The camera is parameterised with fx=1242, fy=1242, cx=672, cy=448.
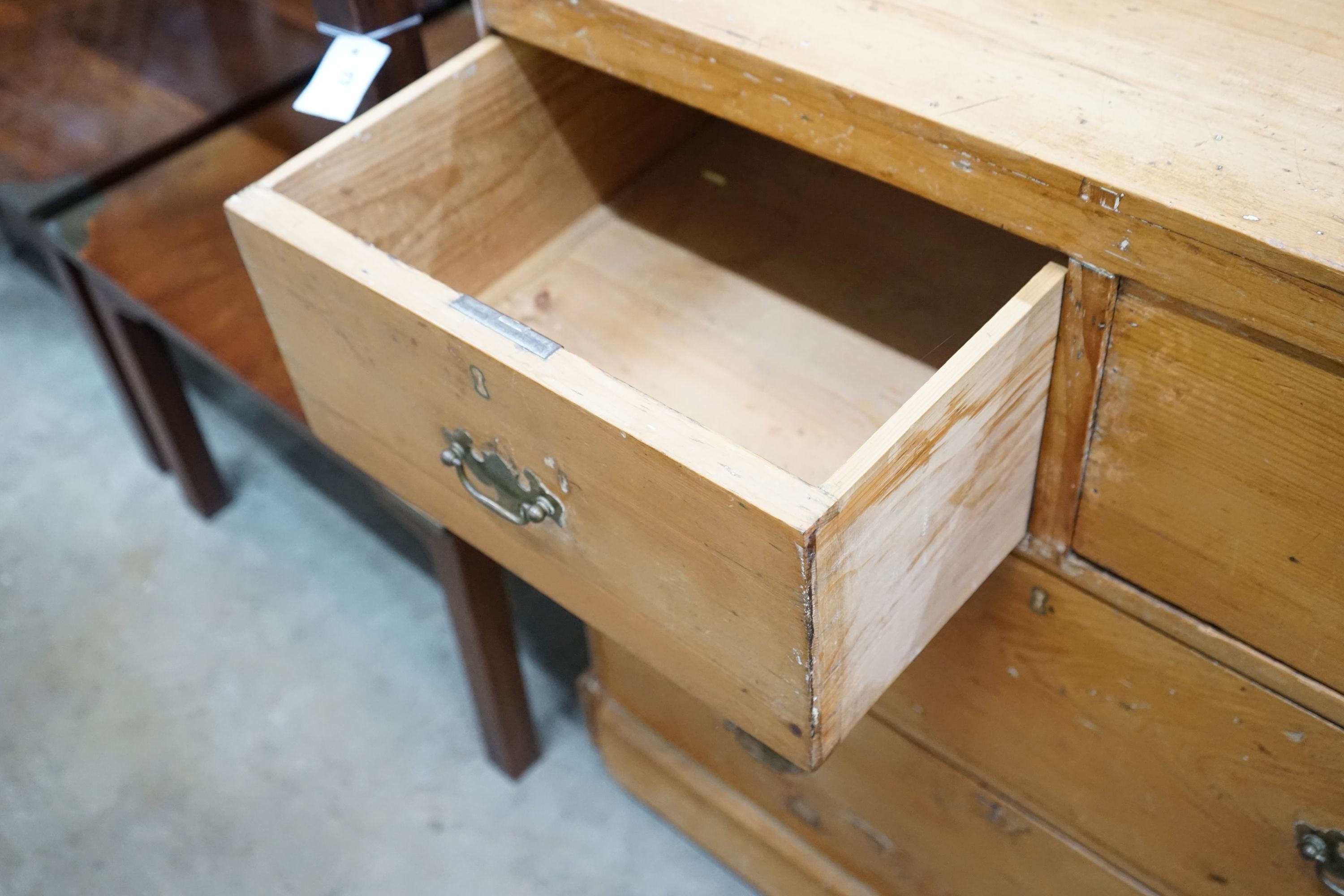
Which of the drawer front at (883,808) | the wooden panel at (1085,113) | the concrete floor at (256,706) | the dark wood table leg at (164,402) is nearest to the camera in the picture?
the wooden panel at (1085,113)

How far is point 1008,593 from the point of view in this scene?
0.73 metres

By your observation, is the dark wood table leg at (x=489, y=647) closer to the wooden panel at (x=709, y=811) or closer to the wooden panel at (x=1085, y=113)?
the wooden panel at (x=709, y=811)

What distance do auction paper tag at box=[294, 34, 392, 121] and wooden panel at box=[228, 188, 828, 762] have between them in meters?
0.17

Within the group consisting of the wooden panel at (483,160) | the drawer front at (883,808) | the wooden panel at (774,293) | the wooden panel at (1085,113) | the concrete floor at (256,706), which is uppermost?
the wooden panel at (1085,113)

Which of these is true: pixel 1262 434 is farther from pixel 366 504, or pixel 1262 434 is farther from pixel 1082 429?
pixel 366 504

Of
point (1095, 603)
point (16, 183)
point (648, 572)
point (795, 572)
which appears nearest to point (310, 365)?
point (648, 572)

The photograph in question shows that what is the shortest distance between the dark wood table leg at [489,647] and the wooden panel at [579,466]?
245 millimetres

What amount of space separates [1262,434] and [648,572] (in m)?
0.28

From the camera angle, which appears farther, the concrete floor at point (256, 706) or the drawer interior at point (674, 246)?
the concrete floor at point (256, 706)

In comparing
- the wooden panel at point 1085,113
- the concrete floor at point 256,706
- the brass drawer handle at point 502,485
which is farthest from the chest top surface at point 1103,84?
the concrete floor at point 256,706

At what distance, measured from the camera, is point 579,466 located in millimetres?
576

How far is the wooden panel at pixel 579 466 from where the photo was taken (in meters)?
0.51

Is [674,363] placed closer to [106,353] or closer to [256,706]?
[256,706]

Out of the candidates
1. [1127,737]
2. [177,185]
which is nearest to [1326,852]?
[1127,737]
